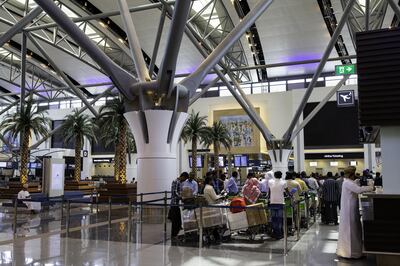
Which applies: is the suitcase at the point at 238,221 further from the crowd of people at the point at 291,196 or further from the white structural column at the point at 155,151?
the white structural column at the point at 155,151

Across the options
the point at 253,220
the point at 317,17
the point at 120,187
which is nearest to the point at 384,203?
the point at 253,220

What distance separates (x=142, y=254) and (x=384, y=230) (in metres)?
4.67

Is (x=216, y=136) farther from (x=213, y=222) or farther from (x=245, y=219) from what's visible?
(x=245, y=219)

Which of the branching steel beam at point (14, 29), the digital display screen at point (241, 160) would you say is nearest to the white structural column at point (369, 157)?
the digital display screen at point (241, 160)

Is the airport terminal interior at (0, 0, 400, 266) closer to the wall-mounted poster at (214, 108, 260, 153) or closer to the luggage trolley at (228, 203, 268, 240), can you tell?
the luggage trolley at (228, 203, 268, 240)

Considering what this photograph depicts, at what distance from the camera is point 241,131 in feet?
144

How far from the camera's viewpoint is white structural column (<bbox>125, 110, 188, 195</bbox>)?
15.0 m

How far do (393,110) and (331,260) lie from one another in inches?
122

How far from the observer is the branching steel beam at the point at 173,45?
11.0 m

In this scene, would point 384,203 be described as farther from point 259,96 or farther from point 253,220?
point 259,96

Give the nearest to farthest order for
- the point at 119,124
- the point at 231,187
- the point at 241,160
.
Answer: the point at 231,187
the point at 119,124
the point at 241,160

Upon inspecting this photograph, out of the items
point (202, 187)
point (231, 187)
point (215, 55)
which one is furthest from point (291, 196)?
point (202, 187)

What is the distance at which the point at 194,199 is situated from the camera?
10.9m

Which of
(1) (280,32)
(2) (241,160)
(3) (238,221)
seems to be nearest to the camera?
(3) (238,221)
